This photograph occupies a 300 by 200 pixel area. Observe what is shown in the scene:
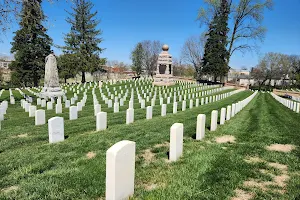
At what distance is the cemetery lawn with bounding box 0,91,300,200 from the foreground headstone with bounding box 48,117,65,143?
322 mm

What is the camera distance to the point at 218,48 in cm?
4247

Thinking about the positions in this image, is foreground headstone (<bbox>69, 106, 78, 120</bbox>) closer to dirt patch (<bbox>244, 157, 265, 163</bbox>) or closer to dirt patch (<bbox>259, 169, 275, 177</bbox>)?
dirt patch (<bbox>244, 157, 265, 163</bbox>)

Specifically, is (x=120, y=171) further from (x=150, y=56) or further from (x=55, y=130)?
(x=150, y=56)

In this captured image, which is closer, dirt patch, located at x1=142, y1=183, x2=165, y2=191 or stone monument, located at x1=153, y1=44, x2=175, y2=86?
dirt patch, located at x1=142, y1=183, x2=165, y2=191

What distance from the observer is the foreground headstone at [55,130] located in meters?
5.82

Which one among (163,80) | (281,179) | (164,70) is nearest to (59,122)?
(281,179)

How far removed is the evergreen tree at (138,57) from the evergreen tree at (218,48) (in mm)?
28542

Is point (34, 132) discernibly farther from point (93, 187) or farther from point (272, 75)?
point (272, 75)

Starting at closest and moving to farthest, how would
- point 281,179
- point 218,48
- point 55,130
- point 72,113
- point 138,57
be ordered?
point 281,179 → point 55,130 → point 72,113 → point 218,48 → point 138,57

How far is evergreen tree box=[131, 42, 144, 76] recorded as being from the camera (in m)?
68.7

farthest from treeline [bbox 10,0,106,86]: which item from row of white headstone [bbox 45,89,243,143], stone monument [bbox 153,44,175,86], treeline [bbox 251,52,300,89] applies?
treeline [bbox 251,52,300,89]

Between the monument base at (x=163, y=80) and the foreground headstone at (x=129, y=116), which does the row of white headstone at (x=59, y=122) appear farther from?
the monument base at (x=163, y=80)

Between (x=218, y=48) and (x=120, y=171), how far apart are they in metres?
43.2

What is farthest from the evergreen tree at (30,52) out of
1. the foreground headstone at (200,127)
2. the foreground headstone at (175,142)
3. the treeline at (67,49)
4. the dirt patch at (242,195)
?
the dirt patch at (242,195)
